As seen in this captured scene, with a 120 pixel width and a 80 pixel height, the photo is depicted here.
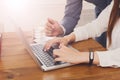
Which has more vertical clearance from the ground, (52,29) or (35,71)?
(52,29)

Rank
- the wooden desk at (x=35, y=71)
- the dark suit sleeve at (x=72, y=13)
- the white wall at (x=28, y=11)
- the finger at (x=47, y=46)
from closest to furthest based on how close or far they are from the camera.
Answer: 1. the wooden desk at (x=35, y=71)
2. the finger at (x=47, y=46)
3. the dark suit sleeve at (x=72, y=13)
4. the white wall at (x=28, y=11)

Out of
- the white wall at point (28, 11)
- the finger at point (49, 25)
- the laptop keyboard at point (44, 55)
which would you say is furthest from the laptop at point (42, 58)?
the white wall at point (28, 11)

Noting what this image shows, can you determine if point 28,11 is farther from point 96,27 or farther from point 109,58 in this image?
point 109,58

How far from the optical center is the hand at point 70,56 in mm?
1211

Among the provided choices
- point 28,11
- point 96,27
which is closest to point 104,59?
point 96,27

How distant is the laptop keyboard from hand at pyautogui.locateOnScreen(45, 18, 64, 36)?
181 mm

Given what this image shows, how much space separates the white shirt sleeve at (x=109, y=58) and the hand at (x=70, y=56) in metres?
0.07

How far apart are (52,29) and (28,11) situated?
2.43 ft

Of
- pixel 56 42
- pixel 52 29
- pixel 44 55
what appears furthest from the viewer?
pixel 52 29

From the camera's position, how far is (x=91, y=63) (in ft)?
4.01

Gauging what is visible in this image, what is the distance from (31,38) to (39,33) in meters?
0.05

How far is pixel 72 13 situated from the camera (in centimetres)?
207

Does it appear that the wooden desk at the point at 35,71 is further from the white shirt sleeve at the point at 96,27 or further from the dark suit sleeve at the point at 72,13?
the dark suit sleeve at the point at 72,13

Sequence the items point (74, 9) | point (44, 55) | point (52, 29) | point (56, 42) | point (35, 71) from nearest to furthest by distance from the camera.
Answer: point (35, 71)
point (44, 55)
point (56, 42)
point (52, 29)
point (74, 9)
